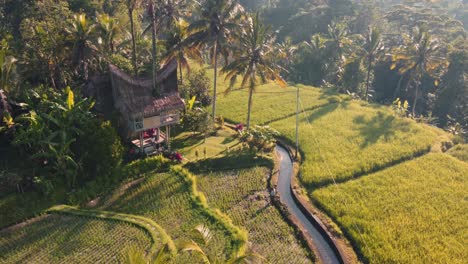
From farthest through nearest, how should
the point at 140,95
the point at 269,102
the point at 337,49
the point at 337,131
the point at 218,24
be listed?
the point at 337,49 < the point at 269,102 < the point at 337,131 < the point at 218,24 < the point at 140,95

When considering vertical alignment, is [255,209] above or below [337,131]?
below

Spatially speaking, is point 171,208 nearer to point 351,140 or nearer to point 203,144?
point 203,144

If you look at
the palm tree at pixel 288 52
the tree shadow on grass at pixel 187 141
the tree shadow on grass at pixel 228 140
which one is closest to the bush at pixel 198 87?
the tree shadow on grass at pixel 187 141

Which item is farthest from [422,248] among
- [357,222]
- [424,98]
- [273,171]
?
[424,98]

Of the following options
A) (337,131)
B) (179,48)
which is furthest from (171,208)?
(337,131)

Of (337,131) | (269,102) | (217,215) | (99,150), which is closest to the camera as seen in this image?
(217,215)

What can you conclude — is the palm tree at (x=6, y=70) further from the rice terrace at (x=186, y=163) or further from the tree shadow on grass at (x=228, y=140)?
the tree shadow on grass at (x=228, y=140)
